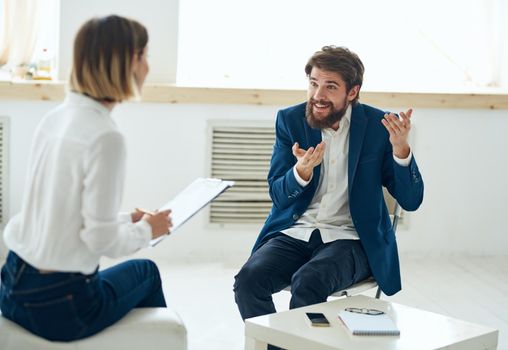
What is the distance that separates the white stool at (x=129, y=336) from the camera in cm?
206

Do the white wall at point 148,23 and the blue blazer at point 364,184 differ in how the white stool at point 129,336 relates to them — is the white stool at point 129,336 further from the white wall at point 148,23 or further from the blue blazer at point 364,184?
the white wall at point 148,23

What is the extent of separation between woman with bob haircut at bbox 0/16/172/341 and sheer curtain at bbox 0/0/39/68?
248 cm

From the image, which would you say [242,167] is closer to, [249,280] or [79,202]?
[249,280]

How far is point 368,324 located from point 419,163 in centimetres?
239

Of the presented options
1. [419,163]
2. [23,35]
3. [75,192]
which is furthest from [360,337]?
[23,35]

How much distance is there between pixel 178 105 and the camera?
14.4 ft

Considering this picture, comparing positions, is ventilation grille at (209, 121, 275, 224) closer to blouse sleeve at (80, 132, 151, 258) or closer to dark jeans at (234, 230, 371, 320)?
dark jeans at (234, 230, 371, 320)

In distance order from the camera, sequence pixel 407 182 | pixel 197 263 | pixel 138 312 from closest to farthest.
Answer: pixel 138 312
pixel 407 182
pixel 197 263


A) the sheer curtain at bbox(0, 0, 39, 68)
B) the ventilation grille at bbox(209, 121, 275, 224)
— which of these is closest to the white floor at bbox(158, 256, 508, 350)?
the ventilation grille at bbox(209, 121, 275, 224)

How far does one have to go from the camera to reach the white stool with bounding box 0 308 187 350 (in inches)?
81.3

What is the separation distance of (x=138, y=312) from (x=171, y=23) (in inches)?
93.4

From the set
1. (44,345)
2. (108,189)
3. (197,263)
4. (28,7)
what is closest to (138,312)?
(44,345)

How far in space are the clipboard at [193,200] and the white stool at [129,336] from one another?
23 cm

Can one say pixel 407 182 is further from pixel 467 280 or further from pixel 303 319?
pixel 467 280
